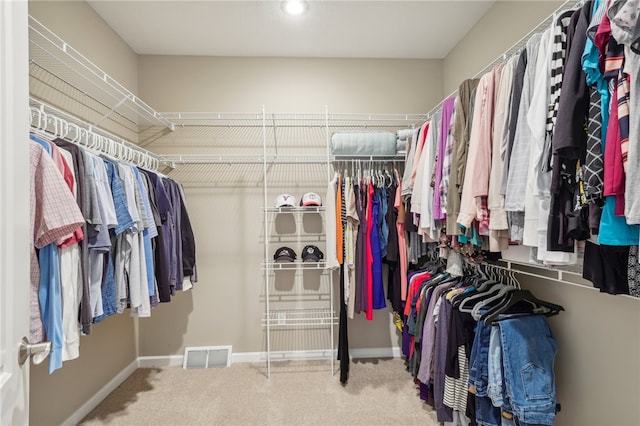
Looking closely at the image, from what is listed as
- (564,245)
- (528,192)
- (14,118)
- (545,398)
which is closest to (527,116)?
(528,192)

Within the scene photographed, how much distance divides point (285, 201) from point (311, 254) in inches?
19.1

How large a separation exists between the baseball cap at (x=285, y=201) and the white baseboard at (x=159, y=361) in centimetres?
160

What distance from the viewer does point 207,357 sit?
2604 mm

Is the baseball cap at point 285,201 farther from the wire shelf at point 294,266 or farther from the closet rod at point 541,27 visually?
the closet rod at point 541,27

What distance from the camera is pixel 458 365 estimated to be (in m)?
1.60

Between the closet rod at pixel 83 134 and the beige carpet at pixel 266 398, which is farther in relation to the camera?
the beige carpet at pixel 266 398

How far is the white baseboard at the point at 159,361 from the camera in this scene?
261 cm

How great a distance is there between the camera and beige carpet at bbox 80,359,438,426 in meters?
1.92

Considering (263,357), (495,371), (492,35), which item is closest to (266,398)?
(263,357)

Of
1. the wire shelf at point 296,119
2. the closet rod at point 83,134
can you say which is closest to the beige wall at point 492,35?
the wire shelf at point 296,119

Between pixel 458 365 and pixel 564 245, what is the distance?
0.95 meters

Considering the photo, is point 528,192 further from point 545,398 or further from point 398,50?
point 398,50

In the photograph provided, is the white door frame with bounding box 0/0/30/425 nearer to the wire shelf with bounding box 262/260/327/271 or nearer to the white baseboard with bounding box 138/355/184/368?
the wire shelf with bounding box 262/260/327/271

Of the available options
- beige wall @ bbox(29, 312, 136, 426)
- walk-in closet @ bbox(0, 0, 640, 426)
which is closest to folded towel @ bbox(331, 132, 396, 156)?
walk-in closet @ bbox(0, 0, 640, 426)
